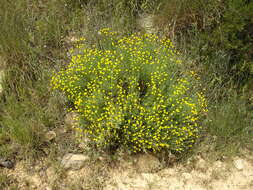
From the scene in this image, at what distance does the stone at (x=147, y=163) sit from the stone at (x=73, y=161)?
2.01ft

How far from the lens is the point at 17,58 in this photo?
12.2 feet

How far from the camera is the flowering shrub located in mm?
2904

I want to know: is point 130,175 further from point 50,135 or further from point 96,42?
point 96,42

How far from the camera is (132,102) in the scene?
3.01 metres

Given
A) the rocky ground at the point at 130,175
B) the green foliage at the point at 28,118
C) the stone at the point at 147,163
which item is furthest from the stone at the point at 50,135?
the stone at the point at 147,163

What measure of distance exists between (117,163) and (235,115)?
163 centimetres

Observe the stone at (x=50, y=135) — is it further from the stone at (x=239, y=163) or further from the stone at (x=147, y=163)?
the stone at (x=239, y=163)

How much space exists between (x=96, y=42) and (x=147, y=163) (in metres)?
1.97

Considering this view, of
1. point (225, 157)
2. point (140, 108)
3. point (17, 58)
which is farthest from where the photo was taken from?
point (17, 58)

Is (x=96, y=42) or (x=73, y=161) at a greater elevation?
(x=96, y=42)

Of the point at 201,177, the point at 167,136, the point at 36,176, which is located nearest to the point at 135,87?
the point at 167,136

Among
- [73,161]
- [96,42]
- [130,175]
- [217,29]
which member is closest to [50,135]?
[73,161]

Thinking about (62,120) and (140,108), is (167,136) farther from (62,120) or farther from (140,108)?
(62,120)

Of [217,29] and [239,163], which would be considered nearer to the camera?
[239,163]
